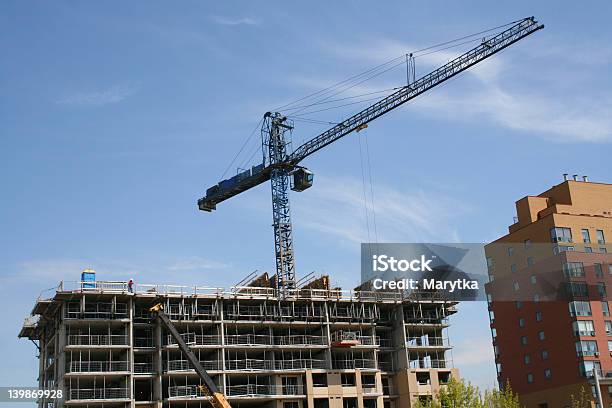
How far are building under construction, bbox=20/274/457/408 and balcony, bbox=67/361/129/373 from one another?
143 millimetres

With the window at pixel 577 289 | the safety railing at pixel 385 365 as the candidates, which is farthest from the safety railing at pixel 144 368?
the window at pixel 577 289

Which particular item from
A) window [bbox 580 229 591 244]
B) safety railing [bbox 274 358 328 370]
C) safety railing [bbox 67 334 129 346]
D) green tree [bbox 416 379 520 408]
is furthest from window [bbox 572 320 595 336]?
safety railing [bbox 67 334 129 346]

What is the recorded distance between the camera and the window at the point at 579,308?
116250mm

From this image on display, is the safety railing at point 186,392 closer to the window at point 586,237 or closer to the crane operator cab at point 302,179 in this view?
the crane operator cab at point 302,179

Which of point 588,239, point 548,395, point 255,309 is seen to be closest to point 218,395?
point 255,309

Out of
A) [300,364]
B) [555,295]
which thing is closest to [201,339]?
[300,364]

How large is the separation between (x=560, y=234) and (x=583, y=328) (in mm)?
15263

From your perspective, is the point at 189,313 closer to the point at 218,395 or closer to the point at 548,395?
the point at 218,395

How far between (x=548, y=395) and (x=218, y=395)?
58.9m

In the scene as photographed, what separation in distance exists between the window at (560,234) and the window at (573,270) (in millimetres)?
4352

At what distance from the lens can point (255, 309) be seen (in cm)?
10044

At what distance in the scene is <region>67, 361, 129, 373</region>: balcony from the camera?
88125 millimetres

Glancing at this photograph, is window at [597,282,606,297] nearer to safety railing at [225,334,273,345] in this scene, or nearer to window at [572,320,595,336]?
window at [572,320,595,336]

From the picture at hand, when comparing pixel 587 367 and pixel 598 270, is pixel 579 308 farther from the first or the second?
pixel 587 367
